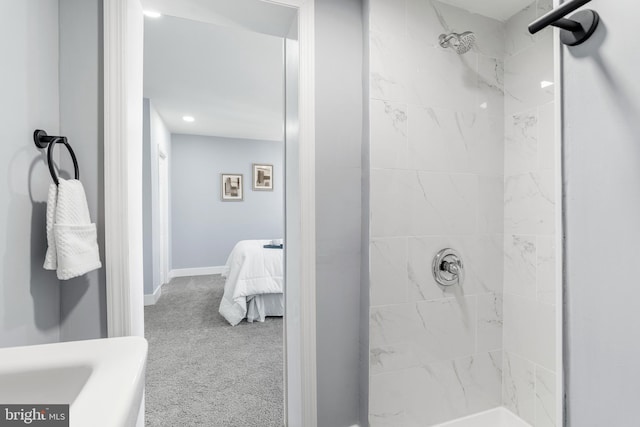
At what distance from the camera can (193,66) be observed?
3.01 meters

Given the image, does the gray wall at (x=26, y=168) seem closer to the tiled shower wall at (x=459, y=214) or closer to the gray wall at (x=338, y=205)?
the gray wall at (x=338, y=205)

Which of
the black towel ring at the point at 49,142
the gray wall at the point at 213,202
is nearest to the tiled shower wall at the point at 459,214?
the black towel ring at the point at 49,142

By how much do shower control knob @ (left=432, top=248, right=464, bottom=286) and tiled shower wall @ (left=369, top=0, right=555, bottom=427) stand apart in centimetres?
5

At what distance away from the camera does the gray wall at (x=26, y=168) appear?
0.80m

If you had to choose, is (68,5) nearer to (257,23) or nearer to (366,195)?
(257,23)

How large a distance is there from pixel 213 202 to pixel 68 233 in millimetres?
5058

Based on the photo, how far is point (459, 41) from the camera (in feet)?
4.78

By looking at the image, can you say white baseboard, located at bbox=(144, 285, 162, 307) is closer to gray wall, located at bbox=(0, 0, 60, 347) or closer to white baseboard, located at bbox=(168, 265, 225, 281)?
white baseboard, located at bbox=(168, 265, 225, 281)

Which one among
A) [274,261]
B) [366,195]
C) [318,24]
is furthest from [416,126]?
[274,261]

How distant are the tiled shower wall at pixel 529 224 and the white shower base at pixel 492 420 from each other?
45 mm

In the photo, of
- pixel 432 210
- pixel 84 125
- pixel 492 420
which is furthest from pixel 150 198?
pixel 492 420

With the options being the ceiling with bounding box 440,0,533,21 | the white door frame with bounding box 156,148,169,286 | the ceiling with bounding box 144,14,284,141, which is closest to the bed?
the ceiling with bounding box 144,14,284,141

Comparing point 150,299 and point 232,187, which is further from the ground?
point 232,187

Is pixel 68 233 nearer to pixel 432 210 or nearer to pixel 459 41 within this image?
pixel 432 210
